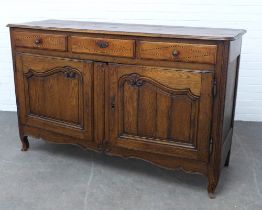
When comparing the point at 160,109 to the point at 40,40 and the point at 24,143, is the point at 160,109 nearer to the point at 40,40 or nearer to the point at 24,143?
the point at 40,40

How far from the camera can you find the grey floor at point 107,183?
2.09 meters

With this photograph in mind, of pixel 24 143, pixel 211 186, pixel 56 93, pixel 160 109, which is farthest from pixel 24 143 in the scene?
pixel 211 186

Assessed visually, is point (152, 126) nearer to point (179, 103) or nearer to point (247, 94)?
point (179, 103)

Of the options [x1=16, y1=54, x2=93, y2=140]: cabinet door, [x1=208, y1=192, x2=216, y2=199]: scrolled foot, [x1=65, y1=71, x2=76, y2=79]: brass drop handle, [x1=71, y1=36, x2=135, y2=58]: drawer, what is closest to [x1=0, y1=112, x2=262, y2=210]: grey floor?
[x1=208, y1=192, x2=216, y2=199]: scrolled foot

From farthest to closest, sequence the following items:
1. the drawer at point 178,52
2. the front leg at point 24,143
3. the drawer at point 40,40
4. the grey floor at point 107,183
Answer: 1. the front leg at point 24,143
2. the drawer at point 40,40
3. the grey floor at point 107,183
4. the drawer at point 178,52

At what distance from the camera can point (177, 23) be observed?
3.25 meters

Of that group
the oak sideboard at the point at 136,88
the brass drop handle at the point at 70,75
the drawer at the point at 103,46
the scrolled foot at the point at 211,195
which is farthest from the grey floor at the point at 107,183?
the drawer at the point at 103,46

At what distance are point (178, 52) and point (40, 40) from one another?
0.91m

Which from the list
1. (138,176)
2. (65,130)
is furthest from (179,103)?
(65,130)

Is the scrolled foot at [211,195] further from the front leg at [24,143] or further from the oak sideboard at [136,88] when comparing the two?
the front leg at [24,143]

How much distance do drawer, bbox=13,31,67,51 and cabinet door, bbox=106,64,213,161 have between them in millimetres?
363

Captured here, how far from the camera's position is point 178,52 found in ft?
6.52

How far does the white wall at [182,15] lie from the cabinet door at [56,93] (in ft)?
3.45

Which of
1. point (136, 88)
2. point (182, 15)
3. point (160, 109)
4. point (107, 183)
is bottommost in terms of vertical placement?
point (107, 183)
